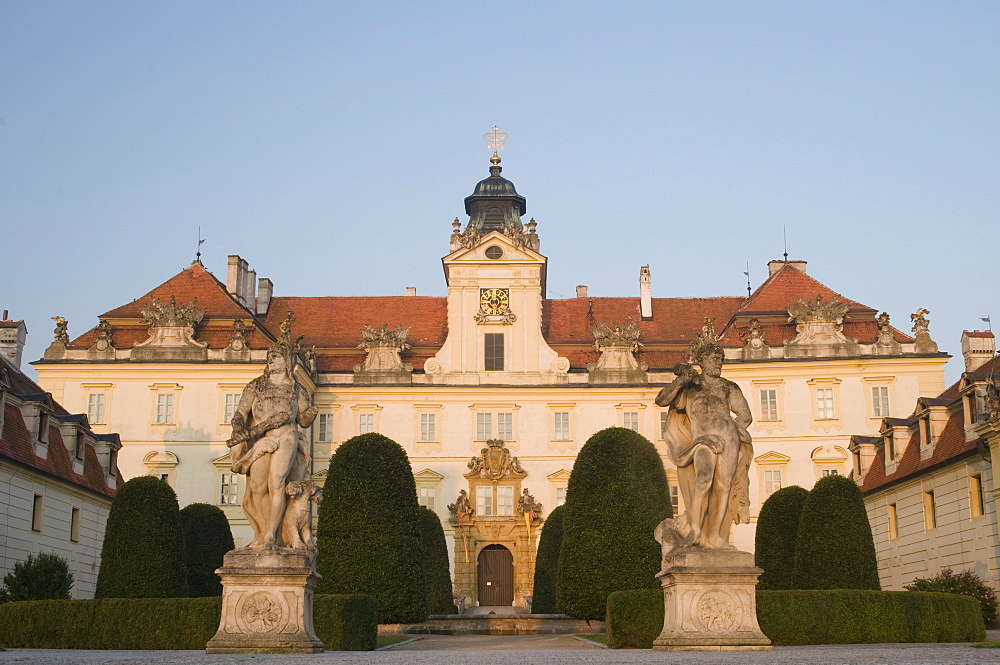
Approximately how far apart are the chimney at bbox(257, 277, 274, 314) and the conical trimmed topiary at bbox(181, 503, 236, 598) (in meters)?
27.7

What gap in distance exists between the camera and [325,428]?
51.2 m

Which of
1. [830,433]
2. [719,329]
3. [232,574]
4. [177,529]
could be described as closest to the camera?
[232,574]

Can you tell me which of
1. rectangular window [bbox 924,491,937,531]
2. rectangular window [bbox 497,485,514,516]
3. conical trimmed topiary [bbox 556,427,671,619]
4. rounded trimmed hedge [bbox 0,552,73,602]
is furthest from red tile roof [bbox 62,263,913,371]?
rounded trimmed hedge [bbox 0,552,73,602]

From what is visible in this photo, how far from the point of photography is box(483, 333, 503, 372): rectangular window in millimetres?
52062

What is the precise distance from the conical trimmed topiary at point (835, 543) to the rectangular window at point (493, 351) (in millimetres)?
27569

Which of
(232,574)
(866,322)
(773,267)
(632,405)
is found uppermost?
(773,267)

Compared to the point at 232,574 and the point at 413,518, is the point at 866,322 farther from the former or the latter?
the point at 232,574

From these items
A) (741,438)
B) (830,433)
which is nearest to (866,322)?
(830,433)

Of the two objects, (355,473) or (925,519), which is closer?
(355,473)

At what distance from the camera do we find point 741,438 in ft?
47.7

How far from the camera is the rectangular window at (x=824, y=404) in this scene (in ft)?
161

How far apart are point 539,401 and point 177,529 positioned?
27.4 m

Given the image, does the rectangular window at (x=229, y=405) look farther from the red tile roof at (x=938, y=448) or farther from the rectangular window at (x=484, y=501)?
the red tile roof at (x=938, y=448)

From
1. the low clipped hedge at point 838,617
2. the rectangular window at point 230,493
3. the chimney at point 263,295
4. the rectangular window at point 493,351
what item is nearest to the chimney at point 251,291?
the chimney at point 263,295
